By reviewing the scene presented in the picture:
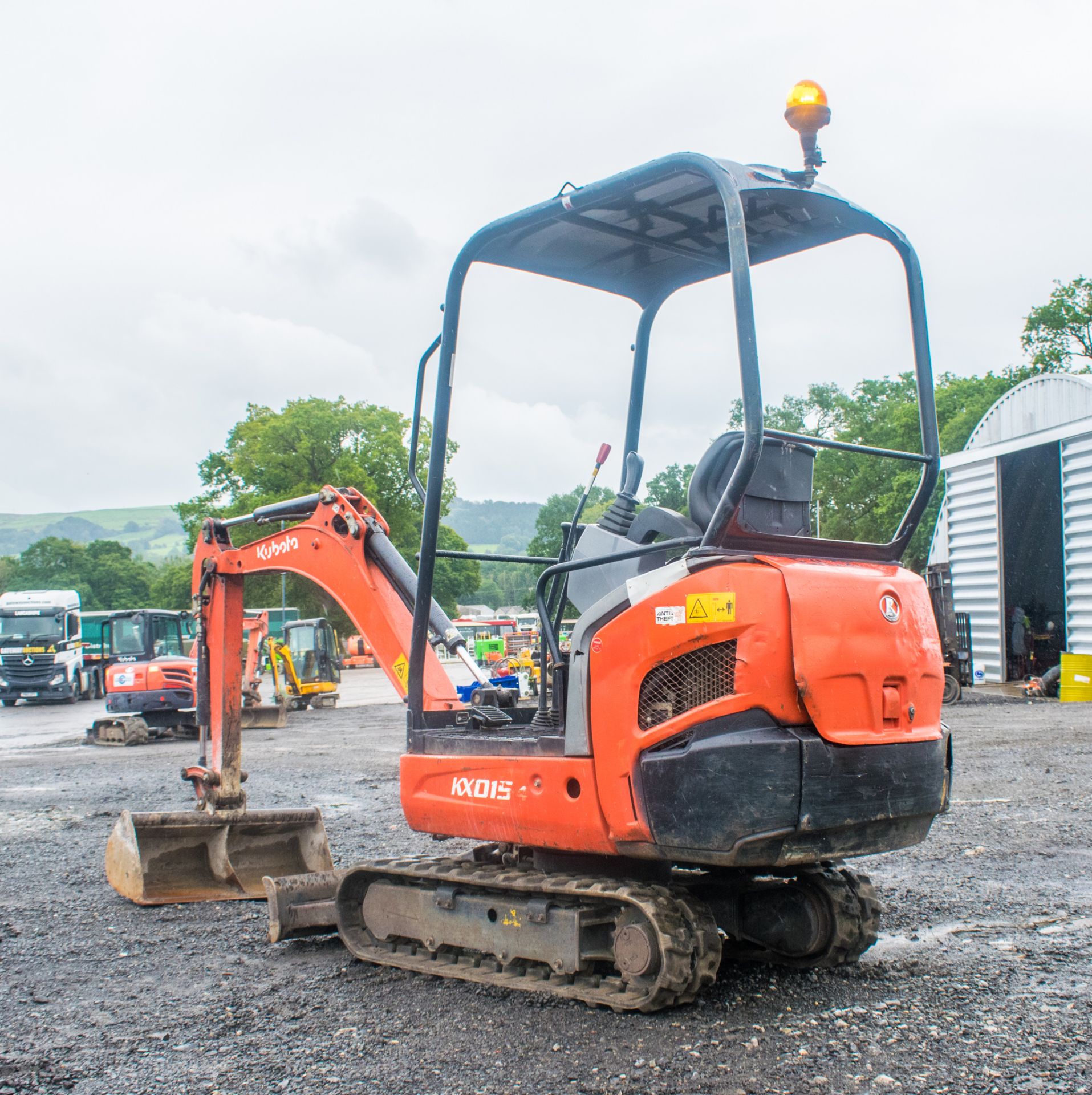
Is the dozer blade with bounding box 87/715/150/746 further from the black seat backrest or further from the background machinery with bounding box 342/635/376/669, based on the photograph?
the background machinery with bounding box 342/635/376/669

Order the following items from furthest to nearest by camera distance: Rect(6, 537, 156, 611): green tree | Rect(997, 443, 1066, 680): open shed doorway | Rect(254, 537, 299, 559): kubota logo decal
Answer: Rect(6, 537, 156, 611): green tree < Rect(997, 443, 1066, 680): open shed doorway < Rect(254, 537, 299, 559): kubota logo decal

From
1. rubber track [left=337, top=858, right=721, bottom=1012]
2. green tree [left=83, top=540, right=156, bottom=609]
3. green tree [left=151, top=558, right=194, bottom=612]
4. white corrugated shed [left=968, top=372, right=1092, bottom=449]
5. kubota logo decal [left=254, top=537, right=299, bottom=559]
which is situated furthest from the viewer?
green tree [left=83, top=540, right=156, bottom=609]

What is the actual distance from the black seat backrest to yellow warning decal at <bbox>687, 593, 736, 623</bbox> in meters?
0.38

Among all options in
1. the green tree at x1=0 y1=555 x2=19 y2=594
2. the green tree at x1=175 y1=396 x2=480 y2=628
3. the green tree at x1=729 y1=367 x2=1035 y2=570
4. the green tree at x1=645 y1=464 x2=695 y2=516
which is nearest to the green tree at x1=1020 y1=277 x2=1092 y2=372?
the green tree at x1=729 y1=367 x2=1035 y2=570

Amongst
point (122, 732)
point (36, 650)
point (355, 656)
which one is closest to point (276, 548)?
point (122, 732)

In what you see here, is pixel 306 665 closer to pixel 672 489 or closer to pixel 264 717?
pixel 264 717

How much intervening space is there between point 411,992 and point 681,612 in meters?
1.96

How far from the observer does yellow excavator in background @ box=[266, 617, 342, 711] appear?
24.5m

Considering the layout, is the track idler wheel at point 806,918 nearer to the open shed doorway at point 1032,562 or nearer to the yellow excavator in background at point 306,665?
the open shed doorway at point 1032,562

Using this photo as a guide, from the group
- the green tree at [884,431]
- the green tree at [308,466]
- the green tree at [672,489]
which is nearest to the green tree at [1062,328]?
the green tree at [884,431]

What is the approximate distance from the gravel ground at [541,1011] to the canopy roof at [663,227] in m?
2.94

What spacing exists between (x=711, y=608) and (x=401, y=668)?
2.39m

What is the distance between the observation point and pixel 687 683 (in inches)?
153

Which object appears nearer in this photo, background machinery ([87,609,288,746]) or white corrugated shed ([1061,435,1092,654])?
background machinery ([87,609,288,746])
